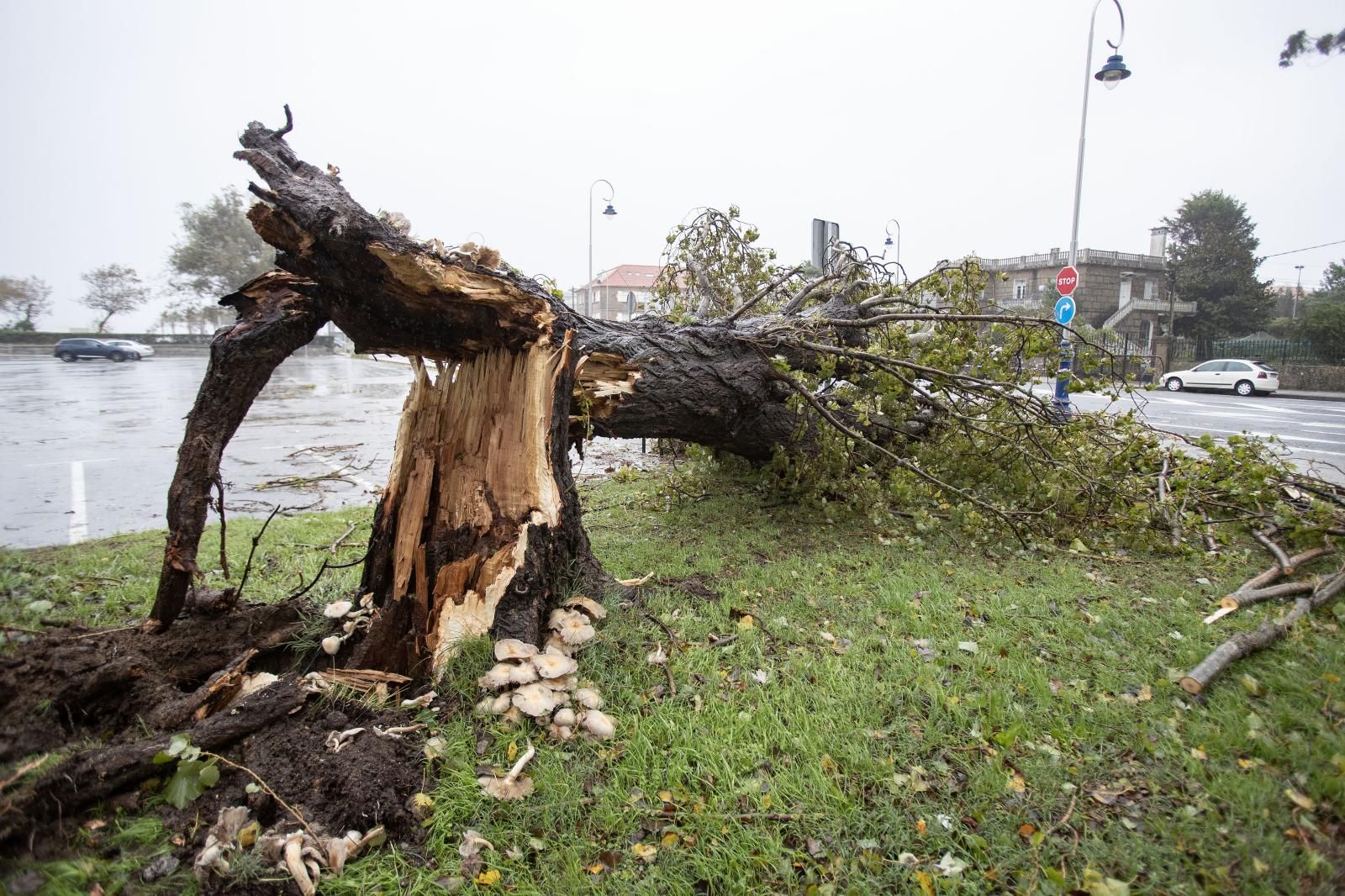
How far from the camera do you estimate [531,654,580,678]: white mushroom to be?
2.31 meters

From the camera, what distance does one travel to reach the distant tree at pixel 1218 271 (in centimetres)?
3316

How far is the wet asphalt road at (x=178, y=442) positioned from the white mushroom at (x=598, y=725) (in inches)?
113

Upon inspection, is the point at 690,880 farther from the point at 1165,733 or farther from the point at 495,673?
the point at 1165,733

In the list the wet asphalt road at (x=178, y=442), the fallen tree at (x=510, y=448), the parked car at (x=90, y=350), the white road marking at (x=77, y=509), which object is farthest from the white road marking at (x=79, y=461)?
the parked car at (x=90, y=350)

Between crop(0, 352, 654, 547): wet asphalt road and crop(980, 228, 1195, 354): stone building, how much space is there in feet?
106

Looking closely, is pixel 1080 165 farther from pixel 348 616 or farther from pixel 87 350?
pixel 87 350

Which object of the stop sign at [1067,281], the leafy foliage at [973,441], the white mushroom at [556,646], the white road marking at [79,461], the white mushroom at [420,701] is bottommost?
the white mushroom at [420,701]

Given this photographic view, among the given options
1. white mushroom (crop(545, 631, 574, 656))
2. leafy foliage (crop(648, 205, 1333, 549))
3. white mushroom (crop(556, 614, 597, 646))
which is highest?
leafy foliage (crop(648, 205, 1333, 549))

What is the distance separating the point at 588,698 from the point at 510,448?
1.15 metres

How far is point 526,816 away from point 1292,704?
2389 mm

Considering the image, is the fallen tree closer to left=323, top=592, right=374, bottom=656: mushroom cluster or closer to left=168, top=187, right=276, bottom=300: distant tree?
left=323, top=592, right=374, bottom=656: mushroom cluster

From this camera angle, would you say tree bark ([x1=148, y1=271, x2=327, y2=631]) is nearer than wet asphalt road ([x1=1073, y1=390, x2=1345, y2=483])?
Yes

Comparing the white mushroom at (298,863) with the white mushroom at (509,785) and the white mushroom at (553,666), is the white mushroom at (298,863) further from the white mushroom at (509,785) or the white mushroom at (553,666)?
the white mushroom at (553,666)

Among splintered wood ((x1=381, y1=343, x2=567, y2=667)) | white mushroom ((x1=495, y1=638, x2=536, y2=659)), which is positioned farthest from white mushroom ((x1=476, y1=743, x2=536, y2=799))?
splintered wood ((x1=381, y1=343, x2=567, y2=667))
